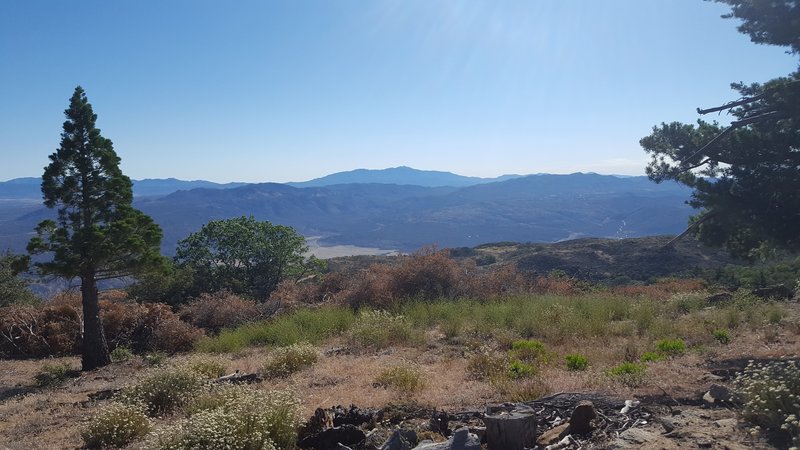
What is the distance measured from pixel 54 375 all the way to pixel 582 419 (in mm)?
9799

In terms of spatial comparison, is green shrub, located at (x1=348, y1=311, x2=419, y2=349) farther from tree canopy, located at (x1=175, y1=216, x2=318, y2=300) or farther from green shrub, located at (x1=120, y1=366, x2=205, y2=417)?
tree canopy, located at (x1=175, y1=216, x2=318, y2=300)

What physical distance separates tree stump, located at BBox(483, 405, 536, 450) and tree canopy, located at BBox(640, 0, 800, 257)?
528 centimetres

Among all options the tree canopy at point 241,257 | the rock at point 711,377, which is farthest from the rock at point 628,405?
the tree canopy at point 241,257

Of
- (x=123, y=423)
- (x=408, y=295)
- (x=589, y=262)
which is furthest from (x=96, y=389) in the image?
(x=589, y=262)

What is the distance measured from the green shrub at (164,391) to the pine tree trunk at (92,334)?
15.2 feet

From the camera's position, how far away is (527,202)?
189 metres

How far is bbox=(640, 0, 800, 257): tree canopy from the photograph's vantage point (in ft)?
26.1

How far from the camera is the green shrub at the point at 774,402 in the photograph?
163 inches

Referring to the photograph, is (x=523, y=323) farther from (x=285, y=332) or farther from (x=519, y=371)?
(x=285, y=332)

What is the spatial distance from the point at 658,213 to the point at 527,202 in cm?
5383

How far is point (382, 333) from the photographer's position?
10930mm

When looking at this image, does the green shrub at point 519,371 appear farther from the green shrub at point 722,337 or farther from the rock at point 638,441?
the green shrub at point 722,337

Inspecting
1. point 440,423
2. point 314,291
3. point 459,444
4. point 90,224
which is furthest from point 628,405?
point 314,291

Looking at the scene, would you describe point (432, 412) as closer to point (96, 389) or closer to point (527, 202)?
point (96, 389)
